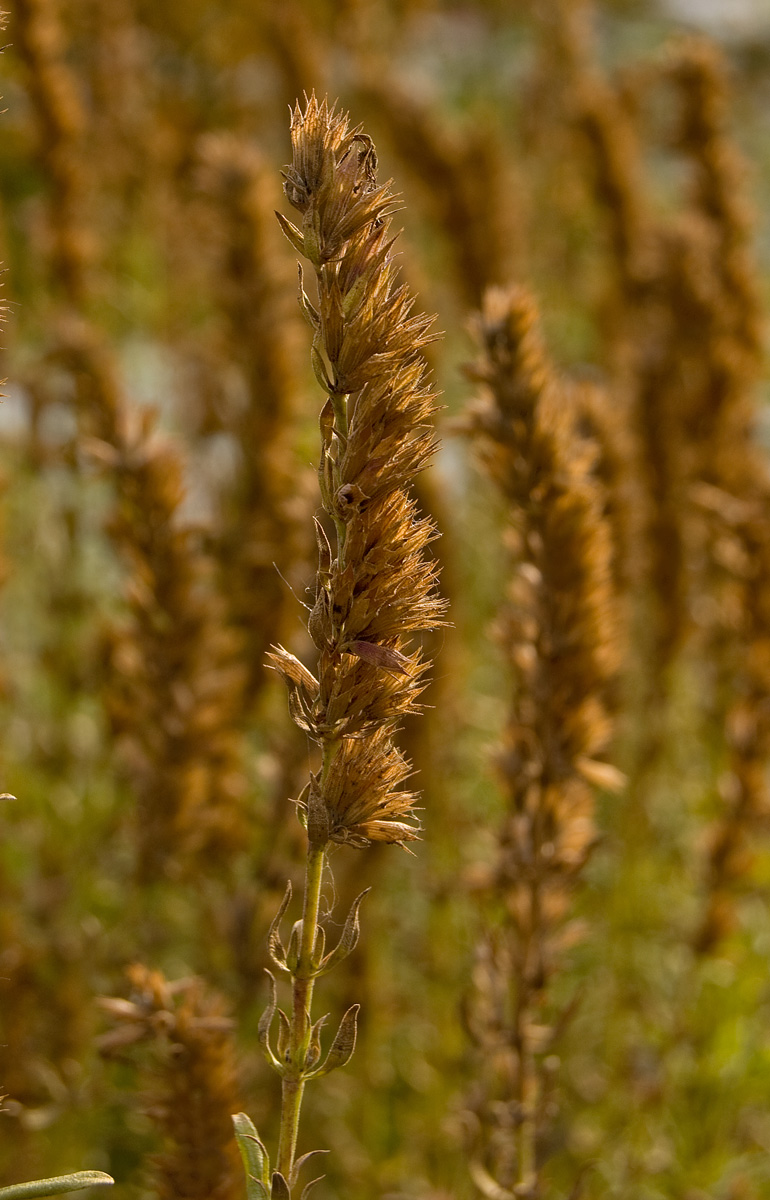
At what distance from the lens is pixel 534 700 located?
137 centimetres

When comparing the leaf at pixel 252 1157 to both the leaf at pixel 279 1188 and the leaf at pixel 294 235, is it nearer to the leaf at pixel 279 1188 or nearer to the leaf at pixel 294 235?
the leaf at pixel 279 1188

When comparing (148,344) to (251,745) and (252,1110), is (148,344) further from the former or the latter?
(252,1110)

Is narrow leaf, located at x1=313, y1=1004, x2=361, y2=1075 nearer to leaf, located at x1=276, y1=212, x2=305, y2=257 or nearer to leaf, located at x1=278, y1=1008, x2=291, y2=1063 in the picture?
leaf, located at x1=278, y1=1008, x2=291, y2=1063

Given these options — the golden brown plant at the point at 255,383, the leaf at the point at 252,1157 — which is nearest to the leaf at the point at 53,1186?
the leaf at the point at 252,1157

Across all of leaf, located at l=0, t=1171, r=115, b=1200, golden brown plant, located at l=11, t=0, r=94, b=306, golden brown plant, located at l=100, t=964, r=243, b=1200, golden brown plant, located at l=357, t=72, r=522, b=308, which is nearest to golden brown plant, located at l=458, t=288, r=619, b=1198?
golden brown plant, located at l=100, t=964, r=243, b=1200

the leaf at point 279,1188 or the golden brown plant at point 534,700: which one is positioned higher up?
the golden brown plant at point 534,700

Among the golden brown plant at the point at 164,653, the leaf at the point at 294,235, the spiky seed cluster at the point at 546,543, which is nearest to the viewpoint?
the leaf at the point at 294,235

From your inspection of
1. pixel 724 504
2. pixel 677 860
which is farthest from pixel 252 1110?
pixel 677 860

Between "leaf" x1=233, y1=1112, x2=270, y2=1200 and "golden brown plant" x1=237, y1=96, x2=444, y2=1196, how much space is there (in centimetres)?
2

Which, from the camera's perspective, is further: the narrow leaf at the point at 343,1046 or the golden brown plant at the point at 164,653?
the golden brown plant at the point at 164,653

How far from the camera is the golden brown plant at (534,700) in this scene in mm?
1286

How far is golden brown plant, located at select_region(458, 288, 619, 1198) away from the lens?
4.22ft

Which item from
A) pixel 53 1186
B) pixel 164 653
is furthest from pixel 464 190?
pixel 53 1186

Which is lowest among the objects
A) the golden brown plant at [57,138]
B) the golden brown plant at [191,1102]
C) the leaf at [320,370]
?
the golden brown plant at [191,1102]
